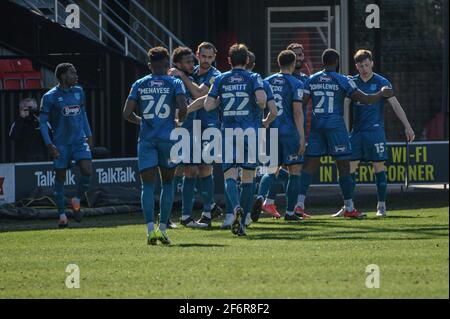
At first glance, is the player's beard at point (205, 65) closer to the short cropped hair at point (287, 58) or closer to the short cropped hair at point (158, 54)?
the short cropped hair at point (287, 58)

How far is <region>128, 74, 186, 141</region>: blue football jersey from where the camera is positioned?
50.2ft

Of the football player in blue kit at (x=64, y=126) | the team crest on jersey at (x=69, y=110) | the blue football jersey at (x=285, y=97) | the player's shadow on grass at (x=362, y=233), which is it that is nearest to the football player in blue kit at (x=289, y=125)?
the blue football jersey at (x=285, y=97)

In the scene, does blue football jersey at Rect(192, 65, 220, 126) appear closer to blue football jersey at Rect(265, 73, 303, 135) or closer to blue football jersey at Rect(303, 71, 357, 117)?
blue football jersey at Rect(265, 73, 303, 135)

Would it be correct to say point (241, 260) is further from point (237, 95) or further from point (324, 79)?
point (324, 79)

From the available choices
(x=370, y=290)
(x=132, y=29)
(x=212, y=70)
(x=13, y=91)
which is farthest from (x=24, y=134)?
(x=370, y=290)

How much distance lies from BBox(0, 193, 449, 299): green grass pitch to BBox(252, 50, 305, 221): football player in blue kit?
50 centimetres

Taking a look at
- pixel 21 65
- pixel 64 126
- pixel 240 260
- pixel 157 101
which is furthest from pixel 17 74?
pixel 240 260

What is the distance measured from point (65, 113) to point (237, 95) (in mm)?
3690

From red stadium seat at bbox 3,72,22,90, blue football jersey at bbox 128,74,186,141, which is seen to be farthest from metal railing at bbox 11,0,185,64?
blue football jersey at bbox 128,74,186,141

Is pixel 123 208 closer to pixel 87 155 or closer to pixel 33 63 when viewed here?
pixel 87 155

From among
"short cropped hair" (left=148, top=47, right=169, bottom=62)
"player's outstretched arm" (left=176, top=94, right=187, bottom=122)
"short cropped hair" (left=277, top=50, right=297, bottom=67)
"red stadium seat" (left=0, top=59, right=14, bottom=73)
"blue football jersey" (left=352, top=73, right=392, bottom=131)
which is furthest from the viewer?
"red stadium seat" (left=0, top=59, right=14, bottom=73)

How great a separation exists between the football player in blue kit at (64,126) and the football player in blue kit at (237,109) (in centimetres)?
335

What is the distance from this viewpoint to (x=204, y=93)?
17.4 meters

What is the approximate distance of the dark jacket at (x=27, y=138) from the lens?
23.4 metres
